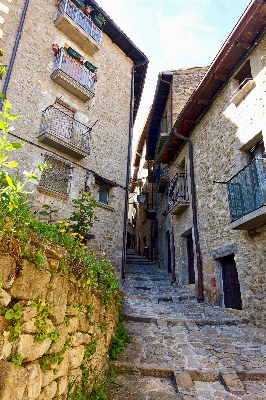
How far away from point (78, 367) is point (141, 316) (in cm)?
304

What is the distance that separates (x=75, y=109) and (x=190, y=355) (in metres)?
9.75

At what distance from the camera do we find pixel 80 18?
1103 cm

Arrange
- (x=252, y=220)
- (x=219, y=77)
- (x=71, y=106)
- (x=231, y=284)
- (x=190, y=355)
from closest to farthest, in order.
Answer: (x=190, y=355) → (x=252, y=220) → (x=231, y=284) → (x=219, y=77) → (x=71, y=106)

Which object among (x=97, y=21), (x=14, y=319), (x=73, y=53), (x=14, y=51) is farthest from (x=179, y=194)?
(x=97, y=21)

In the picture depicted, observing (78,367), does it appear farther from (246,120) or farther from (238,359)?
(246,120)

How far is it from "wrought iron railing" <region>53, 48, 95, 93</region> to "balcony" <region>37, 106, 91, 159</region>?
188 centimetres

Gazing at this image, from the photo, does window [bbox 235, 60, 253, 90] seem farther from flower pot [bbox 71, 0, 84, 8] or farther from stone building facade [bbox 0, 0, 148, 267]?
flower pot [bbox 71, 0, 84, 8]

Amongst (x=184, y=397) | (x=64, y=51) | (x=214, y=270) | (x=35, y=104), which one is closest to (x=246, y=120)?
(x=214, y=270)

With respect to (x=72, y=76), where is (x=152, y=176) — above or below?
below

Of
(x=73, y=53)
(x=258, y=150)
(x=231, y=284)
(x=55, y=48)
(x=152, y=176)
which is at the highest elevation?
(x=73, y=53)

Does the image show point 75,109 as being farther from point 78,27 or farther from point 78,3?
point 78,3

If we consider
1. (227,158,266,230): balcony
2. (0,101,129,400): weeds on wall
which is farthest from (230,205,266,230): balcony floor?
(0,101,129,400): weeds on wall

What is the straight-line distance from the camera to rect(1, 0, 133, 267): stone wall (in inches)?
339

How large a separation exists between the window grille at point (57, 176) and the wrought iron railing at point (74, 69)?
12.4 feet
